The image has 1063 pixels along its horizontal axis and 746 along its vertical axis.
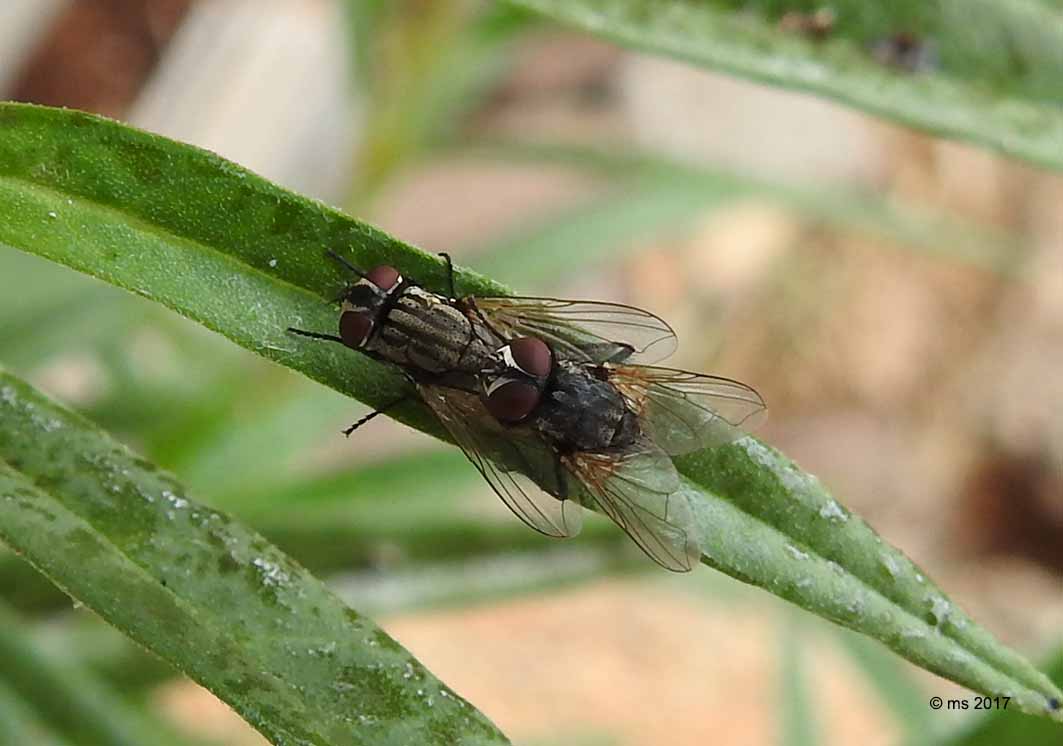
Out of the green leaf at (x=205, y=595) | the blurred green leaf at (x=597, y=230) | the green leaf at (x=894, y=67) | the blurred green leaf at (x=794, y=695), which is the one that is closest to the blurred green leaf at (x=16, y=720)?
the green leaf at (x=205, y=595)

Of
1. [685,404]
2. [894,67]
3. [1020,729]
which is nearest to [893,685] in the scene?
[1020,729]

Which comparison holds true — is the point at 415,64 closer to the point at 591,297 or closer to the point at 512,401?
the point at 512,401

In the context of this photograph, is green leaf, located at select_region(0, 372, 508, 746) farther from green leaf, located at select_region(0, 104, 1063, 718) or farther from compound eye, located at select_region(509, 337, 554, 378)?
compound eye, located at select_region(509, 337, 554, 378)

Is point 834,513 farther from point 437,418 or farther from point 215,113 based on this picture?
point 215,113

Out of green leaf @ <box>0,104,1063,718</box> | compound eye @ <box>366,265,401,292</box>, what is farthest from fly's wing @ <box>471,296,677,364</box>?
green leaf @ <box>0,104,1063,718</box>

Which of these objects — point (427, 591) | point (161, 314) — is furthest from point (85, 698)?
point (161, 314)

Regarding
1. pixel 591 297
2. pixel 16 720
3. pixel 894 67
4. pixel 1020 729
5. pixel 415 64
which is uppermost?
pixel 591 297
